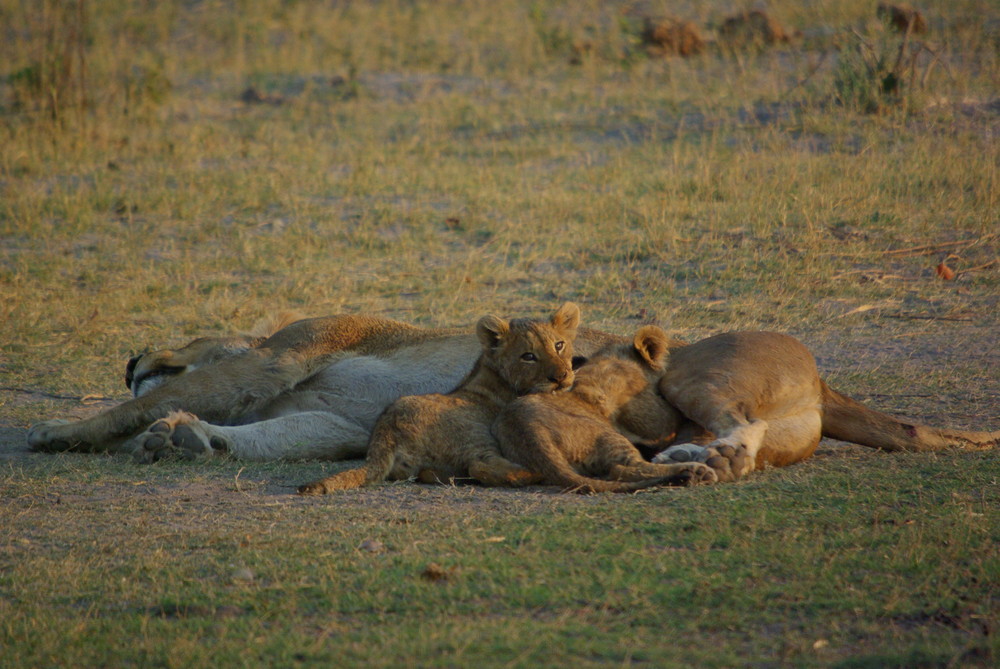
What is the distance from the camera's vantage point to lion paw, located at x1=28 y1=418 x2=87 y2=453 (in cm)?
550

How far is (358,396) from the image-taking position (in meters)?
5.66

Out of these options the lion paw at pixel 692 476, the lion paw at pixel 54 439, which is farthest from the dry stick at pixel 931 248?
the lion paw at pixel 54 439

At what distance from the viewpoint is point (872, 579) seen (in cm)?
366

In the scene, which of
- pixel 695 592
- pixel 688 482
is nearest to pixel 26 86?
pixel 688 482

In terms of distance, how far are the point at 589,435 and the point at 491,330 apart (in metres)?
0.70

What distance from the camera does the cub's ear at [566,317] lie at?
531 cm

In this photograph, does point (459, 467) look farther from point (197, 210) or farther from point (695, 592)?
point (197, 210)

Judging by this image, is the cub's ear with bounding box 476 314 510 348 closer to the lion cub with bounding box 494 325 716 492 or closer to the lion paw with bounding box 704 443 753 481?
the lion cub with bounding box 494 325 716 492

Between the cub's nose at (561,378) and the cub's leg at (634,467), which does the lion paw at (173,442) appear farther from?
the cub's leg at (634,467)

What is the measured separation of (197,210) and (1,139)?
2.83 meters

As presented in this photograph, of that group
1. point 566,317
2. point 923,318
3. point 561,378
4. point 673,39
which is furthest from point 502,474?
point 673,39

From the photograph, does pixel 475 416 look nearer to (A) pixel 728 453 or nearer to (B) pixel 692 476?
(B) pixel 692 476

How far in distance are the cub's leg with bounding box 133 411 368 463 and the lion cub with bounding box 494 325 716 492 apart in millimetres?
925

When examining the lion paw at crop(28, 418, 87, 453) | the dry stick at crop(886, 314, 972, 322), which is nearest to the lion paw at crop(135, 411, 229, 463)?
the lion paw at crop(28, 418, 87, 453)
